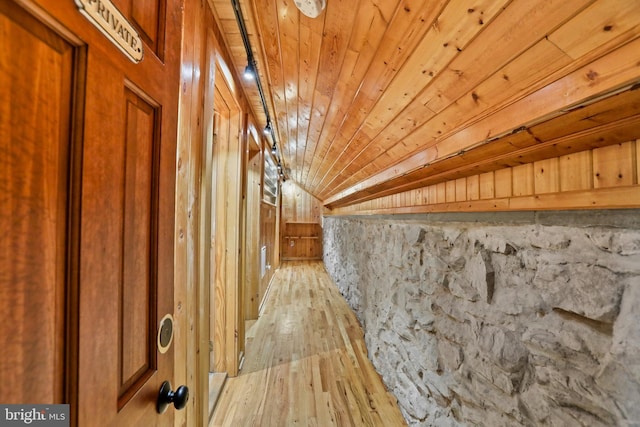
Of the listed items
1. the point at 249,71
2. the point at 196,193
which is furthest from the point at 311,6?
the point at 196,193

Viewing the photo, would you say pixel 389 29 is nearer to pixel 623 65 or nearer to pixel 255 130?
pixel 623 65

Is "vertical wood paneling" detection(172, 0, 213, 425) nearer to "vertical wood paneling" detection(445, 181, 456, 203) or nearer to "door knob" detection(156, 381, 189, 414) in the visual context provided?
"door knob" detection(156, 381, 189, 414)

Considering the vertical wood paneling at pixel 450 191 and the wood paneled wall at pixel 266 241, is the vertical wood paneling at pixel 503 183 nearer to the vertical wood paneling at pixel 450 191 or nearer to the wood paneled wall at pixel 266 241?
the vertical wood paneling at pixel 450 191

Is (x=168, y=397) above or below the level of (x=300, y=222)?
below

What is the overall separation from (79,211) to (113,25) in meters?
0.36

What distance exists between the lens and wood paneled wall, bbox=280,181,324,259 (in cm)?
761

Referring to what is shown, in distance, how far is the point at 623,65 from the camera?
0.53m

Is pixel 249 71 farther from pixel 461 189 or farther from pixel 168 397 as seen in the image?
pixel 168 397

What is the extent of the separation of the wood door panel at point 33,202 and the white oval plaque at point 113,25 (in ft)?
0.25

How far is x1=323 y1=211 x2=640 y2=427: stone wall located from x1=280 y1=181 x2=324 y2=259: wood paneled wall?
5.96 m

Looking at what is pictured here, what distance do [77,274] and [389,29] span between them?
3.95 feet

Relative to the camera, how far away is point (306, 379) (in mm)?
2010

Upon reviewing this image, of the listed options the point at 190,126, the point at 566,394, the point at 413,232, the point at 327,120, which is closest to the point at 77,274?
the point at 190,126

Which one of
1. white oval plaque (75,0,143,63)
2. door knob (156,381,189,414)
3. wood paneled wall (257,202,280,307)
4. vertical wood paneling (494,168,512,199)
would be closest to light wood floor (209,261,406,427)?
wood paneled wall (257,202,280,307)
